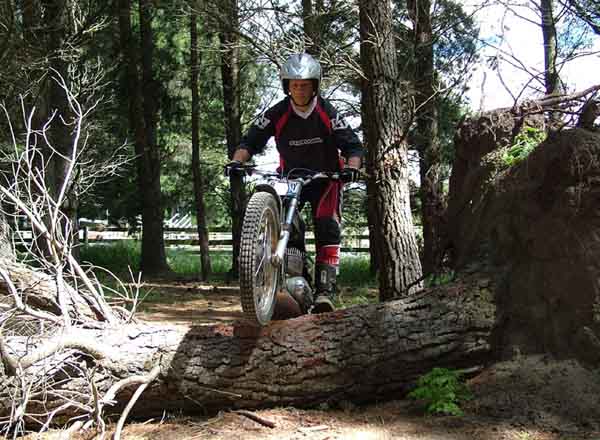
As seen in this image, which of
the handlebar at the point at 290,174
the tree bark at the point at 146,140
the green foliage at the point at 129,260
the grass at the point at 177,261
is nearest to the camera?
the handlebar at the point at 290,174

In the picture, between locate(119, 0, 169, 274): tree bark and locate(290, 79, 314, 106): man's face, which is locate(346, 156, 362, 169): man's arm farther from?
locate(119, 0, 169, 274): tree bark

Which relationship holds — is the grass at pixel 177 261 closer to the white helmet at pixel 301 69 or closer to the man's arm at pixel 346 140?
the man's arm at pixel 346 140

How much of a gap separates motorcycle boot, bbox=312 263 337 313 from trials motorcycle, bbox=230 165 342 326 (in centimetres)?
10

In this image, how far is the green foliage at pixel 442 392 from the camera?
366cm

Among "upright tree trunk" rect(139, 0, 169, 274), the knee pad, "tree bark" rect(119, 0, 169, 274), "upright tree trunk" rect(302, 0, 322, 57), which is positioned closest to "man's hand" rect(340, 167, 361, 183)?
the knee pad

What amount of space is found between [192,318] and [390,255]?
12.1 feet

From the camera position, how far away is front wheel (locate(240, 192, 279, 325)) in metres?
3.59

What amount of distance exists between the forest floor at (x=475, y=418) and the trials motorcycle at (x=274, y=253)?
0.70m

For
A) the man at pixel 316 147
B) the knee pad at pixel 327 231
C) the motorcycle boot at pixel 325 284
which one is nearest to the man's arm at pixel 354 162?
the man at pixel 316 147

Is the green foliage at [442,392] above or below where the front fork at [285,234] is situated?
below

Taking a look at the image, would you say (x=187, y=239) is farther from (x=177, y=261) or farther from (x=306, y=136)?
(x=306, y=136)

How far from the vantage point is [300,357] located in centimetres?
401

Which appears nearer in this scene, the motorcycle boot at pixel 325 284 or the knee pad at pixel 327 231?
the motorcycle boot at pixel 325 284

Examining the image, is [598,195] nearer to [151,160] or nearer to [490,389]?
[490,389]
